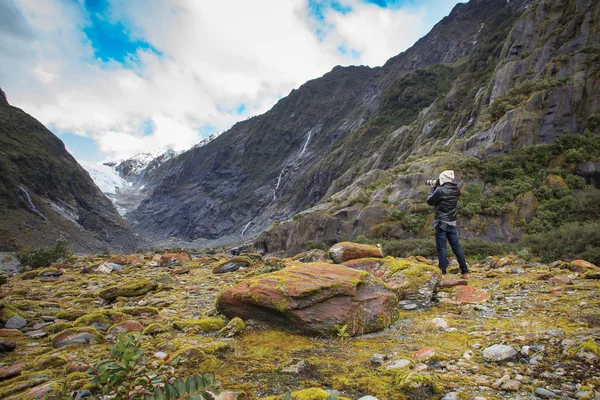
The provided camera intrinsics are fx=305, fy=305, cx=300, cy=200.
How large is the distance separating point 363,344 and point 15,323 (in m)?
5.27

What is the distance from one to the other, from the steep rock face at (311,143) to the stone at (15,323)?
47637 mm

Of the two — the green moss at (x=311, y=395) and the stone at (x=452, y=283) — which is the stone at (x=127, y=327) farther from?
the stone at (x=452, y=283)

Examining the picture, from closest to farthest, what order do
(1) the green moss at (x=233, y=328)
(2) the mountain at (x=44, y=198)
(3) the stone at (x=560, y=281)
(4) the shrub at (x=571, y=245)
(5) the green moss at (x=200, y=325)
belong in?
(1) the green moss at (x=233, y=328)
(5) the green moss at (x=200, y=325)
(3) the stone at (x=560, y=281)
(4) the shrub at (x=571, y=245)
(2) the mountain at (x=44, y=198)

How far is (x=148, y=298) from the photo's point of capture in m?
6.73

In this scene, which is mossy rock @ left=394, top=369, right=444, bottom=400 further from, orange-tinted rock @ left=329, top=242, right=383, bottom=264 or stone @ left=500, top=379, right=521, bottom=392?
orange-tinted rock @ left=329, top=242, right=383, bottom=264

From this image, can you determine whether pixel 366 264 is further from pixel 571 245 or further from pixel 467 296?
pixel 571 245

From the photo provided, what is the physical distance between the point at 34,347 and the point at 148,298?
9.55 feet

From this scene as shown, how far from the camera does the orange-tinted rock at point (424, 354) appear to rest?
3070 mm

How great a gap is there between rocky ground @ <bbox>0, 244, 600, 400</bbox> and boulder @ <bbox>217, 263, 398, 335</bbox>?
32 mm

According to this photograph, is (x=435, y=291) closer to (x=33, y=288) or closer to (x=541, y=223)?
(x=33, y=288)

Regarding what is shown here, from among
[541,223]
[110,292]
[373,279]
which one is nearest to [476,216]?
[541,223]

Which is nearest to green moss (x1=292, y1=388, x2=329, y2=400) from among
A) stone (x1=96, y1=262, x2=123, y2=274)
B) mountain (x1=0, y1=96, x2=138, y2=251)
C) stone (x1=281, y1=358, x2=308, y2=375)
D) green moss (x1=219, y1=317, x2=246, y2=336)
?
stone (x1=281, y1=358, x2=308, y2=375)

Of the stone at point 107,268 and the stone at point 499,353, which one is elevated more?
the stone at point 107,268

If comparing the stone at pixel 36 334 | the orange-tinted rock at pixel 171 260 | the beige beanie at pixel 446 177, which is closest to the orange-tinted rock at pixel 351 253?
the beige beanie at pixel 446 177
